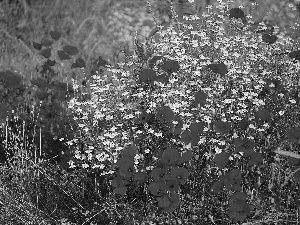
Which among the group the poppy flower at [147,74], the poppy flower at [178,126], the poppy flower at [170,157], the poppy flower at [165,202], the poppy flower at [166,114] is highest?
the poppy flower at [147,74]

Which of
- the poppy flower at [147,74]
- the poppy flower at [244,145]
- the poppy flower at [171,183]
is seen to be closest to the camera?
the poppy flower at [171,183]

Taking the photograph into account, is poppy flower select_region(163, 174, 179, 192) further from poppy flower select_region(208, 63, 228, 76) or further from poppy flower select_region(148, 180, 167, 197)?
poppy flower select_region(208, 63, 228, 76)

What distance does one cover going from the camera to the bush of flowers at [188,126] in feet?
8.48

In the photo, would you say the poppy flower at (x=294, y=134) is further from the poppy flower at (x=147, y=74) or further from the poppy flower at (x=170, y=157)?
the poppy flower at (x=147, y=74)

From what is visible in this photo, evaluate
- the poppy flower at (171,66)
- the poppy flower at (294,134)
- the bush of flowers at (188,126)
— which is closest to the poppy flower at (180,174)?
the bush of flowers at (188,126)

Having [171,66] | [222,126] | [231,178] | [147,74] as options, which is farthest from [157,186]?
[171,66]

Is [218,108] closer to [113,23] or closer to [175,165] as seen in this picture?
[175,165]

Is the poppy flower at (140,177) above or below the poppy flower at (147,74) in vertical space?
below

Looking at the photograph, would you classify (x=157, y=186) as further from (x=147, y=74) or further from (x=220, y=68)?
(x=220, y=68)

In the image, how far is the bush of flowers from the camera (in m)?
2.58

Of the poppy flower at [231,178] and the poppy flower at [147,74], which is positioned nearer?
the poppy flower at [231,178]

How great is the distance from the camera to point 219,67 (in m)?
2.99

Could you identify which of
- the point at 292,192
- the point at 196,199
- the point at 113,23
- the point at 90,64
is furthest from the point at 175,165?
the point at 113,23

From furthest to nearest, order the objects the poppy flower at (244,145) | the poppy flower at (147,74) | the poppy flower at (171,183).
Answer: the poppy flower at (147,74) → the poppy flower at (244,145) → the poppy flower at (171,183)
